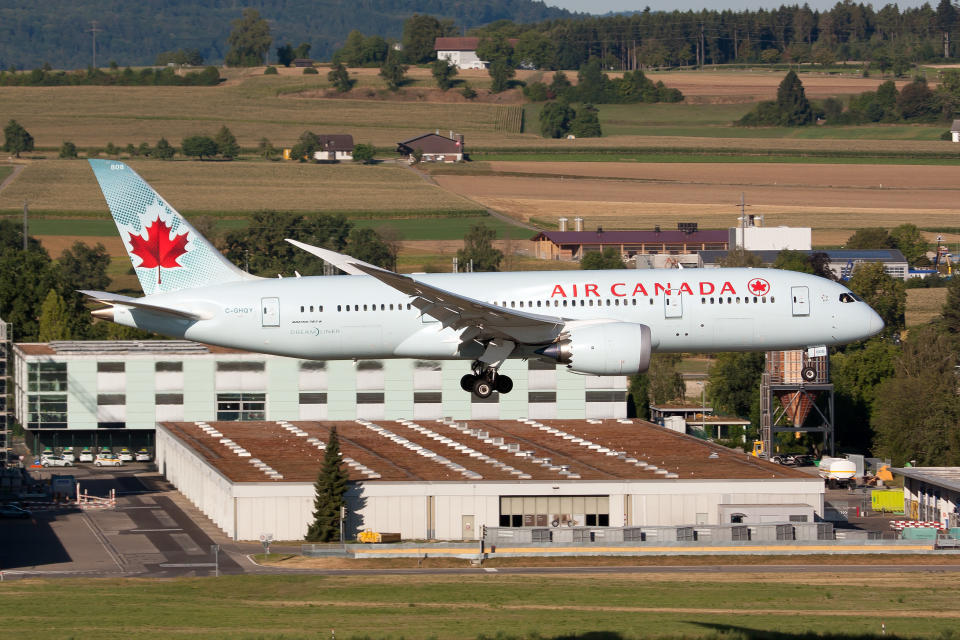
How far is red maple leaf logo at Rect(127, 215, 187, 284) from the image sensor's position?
60.2 m

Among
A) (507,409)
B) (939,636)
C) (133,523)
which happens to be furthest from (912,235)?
(939,636)

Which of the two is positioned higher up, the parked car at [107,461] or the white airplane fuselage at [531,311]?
the white airplane fuselage at [531,311]

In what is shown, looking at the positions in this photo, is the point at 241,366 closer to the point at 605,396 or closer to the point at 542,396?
the point at 542,396

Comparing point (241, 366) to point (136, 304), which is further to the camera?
point (241, 366)

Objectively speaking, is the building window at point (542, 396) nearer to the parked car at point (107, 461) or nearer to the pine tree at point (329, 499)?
the pine tree at point (329, 499)

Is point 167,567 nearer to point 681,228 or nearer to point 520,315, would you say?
point 520,315

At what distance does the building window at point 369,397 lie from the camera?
376 ft

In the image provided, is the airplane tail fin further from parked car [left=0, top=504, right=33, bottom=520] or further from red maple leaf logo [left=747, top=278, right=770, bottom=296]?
parked car [left=0, top=504, right=33, bottom=520]

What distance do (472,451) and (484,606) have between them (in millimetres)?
35118

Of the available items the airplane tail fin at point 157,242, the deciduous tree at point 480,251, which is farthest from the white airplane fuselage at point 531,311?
the deciduous tree at point 480,251

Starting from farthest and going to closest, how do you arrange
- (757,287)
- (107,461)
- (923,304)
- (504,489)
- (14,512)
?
1. (923,304)
2. (107,461)
3. (14,512)
4. (504,489)
5. (757,287)

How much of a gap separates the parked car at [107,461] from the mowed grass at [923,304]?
9367 cm

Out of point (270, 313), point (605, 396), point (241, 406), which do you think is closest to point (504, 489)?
point (270, 313)

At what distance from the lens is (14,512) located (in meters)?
96.9
